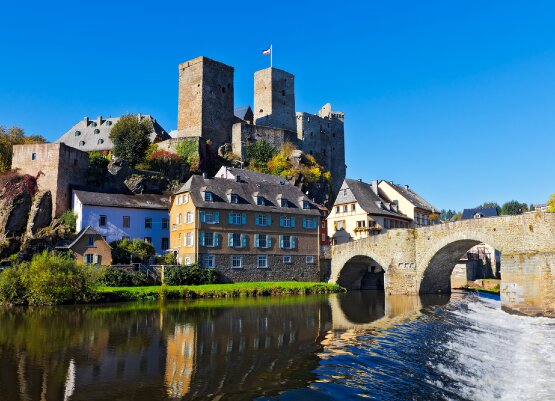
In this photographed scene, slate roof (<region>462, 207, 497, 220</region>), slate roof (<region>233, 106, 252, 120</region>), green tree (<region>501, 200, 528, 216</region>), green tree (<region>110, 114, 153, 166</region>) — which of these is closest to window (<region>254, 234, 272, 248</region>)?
green tree (<region>110, 114, 153, 166</region>)

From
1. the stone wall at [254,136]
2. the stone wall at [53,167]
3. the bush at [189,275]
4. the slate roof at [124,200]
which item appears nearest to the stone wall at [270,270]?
the bush at [189,275]

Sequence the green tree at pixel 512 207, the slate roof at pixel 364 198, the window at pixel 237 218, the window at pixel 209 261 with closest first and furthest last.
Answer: the window at pixel 209 261, the window at pixel 237 218, the slate roof at pixel 364 198, the green tree at pixel 512 207

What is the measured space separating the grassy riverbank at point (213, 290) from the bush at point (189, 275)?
161 cm

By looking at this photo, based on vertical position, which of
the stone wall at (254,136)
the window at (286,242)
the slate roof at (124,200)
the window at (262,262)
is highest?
the stone wall at (254,136)

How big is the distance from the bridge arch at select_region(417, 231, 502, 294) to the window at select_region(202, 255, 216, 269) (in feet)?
57.6

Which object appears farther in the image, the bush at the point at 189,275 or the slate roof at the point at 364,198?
the slate roof at the point at 364,198

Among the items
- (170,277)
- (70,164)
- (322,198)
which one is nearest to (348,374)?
(170,277)

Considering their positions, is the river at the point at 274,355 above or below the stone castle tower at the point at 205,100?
below

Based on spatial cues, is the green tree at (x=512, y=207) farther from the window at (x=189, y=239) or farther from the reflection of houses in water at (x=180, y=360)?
the reflection of houses in water at (x=180, y=360)

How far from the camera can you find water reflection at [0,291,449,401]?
41.7 ft

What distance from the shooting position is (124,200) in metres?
49.1

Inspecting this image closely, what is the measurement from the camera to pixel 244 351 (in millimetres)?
17188

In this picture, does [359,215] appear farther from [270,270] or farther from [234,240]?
[234,240]

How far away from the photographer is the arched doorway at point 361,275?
1940 inches
